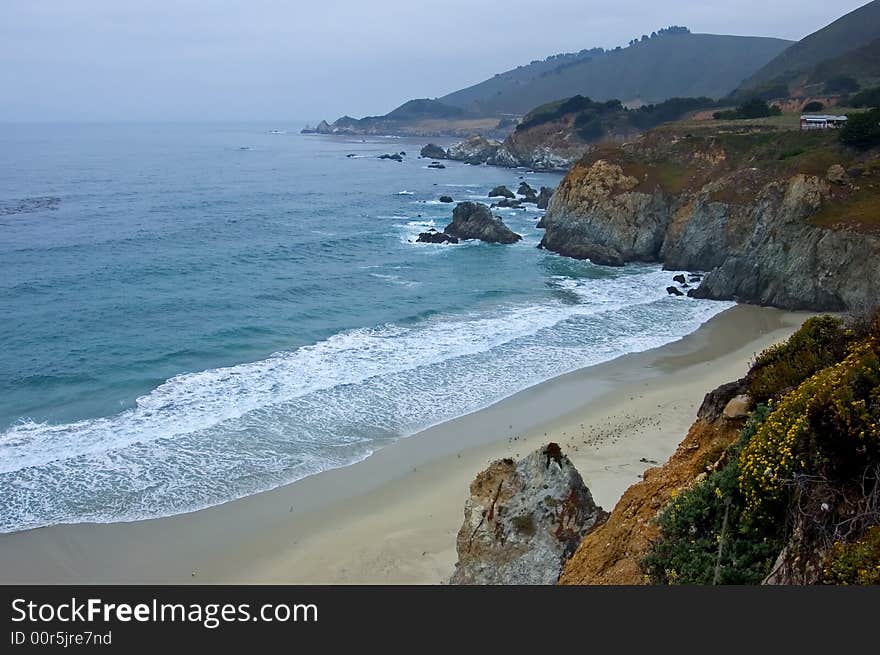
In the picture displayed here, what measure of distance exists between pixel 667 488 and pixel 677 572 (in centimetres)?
247

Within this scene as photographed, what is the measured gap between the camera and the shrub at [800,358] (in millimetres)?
9977

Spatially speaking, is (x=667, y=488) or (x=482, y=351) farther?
(x=482, y=351)

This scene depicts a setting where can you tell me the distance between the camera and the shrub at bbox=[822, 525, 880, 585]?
5.59m

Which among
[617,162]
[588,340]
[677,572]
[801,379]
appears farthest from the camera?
[617,162]

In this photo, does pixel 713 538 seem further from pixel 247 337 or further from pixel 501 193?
pixel 501 193

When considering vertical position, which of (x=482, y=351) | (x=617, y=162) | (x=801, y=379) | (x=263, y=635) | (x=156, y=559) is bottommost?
(x=156, y=559)

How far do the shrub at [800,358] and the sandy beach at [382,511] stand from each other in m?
7.31

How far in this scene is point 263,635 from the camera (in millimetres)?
5254

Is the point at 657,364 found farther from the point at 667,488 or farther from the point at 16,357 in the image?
the point at 16,357

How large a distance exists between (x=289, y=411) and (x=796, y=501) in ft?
59.9

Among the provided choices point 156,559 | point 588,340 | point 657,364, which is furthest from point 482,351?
point 156,559

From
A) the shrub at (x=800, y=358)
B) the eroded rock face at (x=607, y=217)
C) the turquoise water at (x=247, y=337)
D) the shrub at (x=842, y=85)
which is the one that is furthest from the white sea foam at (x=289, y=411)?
A: the shrub at (x=842, y=85)

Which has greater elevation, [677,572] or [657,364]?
[677,572]

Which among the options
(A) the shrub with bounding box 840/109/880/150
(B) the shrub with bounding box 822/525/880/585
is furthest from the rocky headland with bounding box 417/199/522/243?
(B) the shrub with bounding box 822/525/880/585
